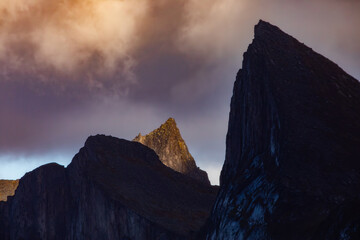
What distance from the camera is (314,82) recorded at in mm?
64500

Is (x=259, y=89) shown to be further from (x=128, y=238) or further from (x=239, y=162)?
(x=128, y=238)

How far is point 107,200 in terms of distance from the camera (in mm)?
98500

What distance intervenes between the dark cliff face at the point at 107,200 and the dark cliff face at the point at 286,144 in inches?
1108

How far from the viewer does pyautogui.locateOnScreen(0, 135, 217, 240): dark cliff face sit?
3674 inches

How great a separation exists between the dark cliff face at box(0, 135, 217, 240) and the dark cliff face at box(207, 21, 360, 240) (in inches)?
1108

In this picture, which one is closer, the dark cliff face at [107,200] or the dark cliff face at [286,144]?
the dark cliff face at [286,144]

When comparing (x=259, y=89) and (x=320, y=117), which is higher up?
(x=259, y=89)

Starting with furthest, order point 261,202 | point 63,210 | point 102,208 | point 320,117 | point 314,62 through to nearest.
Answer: point 63,210
point 102,208
point 314,62
point 320,117
point 261,202

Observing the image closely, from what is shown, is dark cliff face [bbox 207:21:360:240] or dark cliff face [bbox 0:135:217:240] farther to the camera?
dark cliff face [bbox 0:135:217:240]

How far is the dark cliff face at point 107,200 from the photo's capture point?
9331 centimetres

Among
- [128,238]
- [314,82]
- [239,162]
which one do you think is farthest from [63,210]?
[314,82]

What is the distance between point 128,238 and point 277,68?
153 feet

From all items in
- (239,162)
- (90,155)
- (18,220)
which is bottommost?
(239,162)

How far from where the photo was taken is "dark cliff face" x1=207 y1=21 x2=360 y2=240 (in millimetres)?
49062
